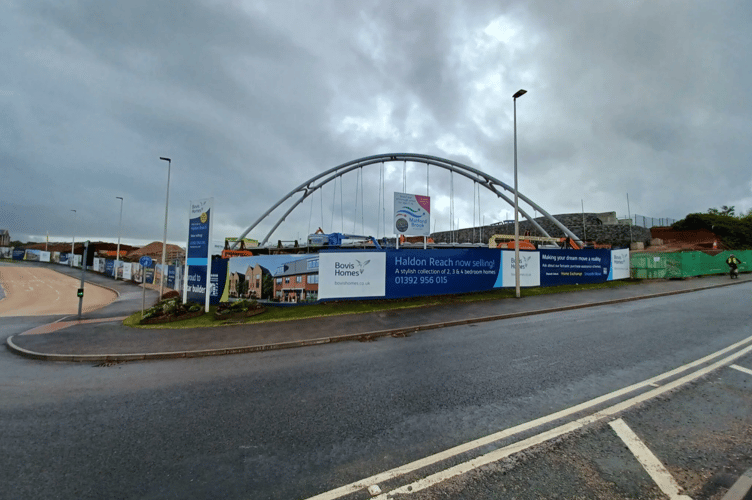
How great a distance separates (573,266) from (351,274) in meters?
14.5

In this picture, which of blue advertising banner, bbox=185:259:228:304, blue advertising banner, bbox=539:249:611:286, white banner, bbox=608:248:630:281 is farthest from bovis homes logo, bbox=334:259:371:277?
white banner, bbox=608:248:630:281

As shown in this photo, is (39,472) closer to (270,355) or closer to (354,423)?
(354,423)

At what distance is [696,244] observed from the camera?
150 feet

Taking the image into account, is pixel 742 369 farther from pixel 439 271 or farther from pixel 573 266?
pixel 573 266

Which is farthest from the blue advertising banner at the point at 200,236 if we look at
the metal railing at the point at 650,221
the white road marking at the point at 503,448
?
the metal railing at the point at 650,221

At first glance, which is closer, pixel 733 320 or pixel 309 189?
pixel 733 320

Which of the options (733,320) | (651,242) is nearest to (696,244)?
(651,242)

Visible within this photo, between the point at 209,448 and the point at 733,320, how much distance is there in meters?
13.6

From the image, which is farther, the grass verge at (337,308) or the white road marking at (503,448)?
the grass verge at (337,308)

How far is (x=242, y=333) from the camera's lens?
33.6 feet

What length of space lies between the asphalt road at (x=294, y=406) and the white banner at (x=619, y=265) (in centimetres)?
1400

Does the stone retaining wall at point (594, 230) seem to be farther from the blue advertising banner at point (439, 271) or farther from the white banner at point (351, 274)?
the white banner at point (351, 274)

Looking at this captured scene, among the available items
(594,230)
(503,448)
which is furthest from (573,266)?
(594,230)

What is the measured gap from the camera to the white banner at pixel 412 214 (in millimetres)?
18109
